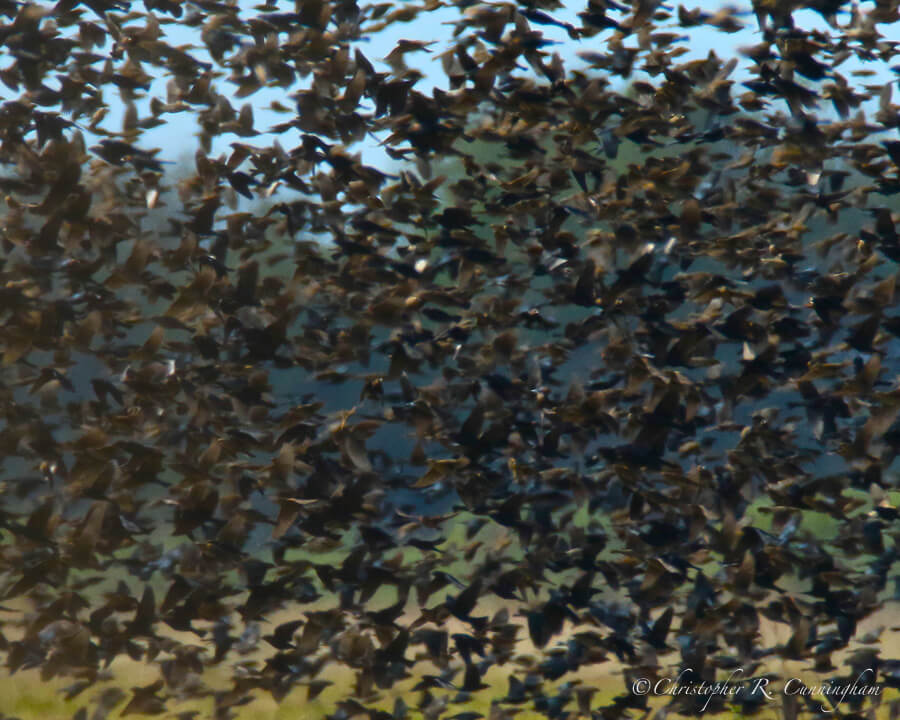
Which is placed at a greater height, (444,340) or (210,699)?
(444,340)

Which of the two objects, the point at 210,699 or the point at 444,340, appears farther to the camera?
the point at 210,699

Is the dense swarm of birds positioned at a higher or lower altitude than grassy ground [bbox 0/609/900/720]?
higher

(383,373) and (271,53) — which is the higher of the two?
(271,53)

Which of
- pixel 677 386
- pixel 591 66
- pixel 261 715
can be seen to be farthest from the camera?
pixel 261 715

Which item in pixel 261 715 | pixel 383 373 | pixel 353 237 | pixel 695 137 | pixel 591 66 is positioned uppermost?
pixel 591 66

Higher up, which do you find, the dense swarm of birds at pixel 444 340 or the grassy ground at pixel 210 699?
the dense swarm of birds at pixel 444 340

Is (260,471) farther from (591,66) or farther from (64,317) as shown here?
(591,66)

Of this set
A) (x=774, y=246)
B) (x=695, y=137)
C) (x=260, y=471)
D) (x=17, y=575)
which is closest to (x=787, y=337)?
(x=774, y=246)

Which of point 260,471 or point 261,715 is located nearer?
point 260,471
